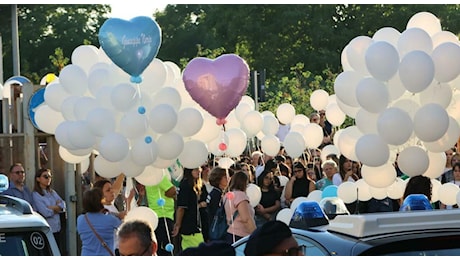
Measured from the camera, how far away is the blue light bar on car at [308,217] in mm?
6492

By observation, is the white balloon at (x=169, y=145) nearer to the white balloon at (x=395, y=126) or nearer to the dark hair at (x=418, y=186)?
the white balloon at (x=395, y=126)

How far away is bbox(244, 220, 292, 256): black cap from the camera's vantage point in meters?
5.13

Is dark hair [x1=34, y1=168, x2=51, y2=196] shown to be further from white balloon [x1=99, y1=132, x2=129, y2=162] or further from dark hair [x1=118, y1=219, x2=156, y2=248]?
dark hair [x1=118, y1=219, x2=156, y2=248]

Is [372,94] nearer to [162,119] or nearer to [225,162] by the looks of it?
[162,119]

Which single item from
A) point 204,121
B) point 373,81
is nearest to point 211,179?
point 204,121

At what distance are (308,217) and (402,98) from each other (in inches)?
130

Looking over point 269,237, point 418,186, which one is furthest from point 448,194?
point 269,237

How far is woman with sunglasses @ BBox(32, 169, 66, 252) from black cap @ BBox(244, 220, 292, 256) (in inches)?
250

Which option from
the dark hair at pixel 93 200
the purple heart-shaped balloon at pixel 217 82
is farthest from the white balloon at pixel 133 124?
Answer: the dark hair at pixel 93 200

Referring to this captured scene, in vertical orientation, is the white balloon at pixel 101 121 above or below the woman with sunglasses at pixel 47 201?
above

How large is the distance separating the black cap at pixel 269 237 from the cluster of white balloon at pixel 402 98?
13.9ft

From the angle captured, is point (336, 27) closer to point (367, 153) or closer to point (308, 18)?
point (308, 18)

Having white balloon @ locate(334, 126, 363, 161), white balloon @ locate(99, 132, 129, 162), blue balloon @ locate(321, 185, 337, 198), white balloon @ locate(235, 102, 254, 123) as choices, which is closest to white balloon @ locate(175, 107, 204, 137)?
white balloon @ locate(99, 132, 129, 162)

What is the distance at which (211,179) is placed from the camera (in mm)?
10727
